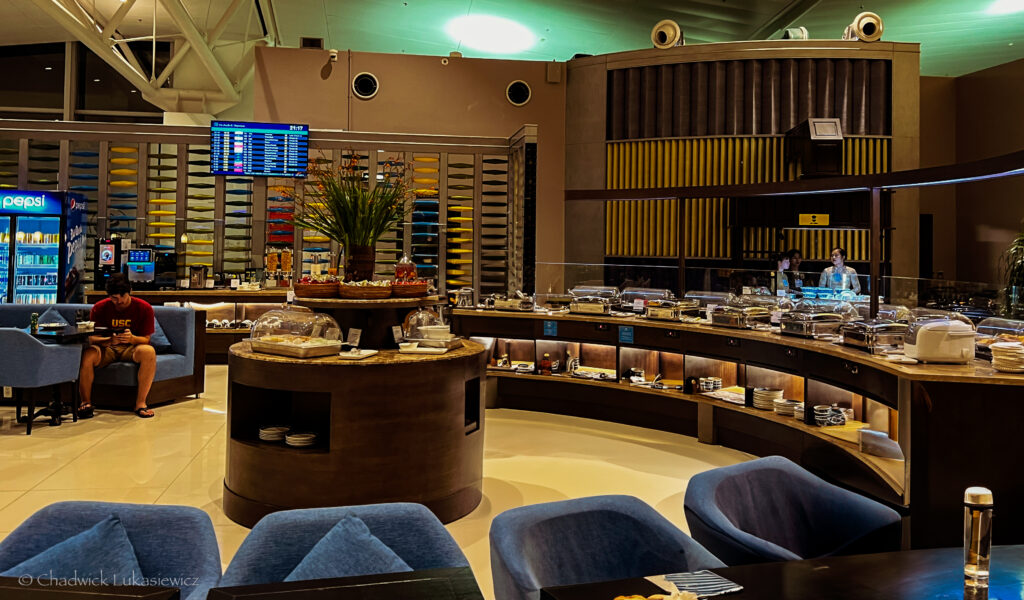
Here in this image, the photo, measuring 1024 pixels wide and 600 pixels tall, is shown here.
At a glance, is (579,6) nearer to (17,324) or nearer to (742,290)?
(742,290)

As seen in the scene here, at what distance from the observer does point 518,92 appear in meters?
11.9

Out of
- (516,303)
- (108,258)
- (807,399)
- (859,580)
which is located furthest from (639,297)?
(108,258)

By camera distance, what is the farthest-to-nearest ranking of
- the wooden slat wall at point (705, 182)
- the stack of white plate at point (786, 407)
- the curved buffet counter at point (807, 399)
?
the wooden slat wall at point (705, 182) < the stack of white plate at point (786, 407) < the curved buffet counter at point (807, 399)

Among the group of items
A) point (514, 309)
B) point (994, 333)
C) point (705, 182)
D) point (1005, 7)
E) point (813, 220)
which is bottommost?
point (994, 333)

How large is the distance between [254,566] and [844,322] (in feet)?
14.9

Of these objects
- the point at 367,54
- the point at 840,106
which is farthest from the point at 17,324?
the point at 840,106

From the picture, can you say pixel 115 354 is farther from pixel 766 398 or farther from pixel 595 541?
pixel 595 541

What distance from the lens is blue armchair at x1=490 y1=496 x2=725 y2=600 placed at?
2.00m

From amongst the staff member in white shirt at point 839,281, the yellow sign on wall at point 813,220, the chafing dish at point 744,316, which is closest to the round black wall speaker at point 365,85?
the yellow sign on wall at point 813,220

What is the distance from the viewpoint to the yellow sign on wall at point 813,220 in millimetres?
8977

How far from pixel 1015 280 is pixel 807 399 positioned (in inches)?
110

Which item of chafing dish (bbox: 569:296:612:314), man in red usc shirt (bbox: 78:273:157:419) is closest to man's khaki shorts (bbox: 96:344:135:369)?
man in red usc shirt (bbox: 78:273:157:419)

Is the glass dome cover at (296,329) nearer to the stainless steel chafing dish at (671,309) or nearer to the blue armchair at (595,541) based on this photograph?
the blue armchair at (595,541)

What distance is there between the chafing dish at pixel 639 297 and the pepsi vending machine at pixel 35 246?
22.8ft
